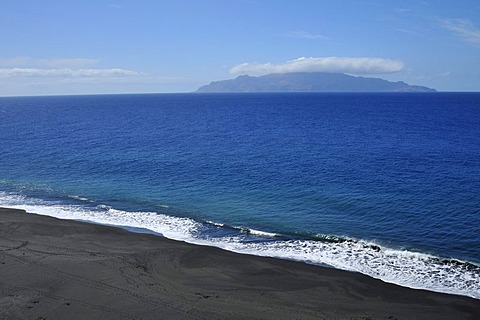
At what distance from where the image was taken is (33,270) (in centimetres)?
2991

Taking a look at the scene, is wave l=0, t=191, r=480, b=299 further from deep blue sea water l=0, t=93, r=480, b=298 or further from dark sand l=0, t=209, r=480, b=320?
dark sand l=0, t=209, r=480, b=320

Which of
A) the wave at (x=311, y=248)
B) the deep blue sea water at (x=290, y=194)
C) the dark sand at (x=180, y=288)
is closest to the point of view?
the dark sand at (x=180, y=288)

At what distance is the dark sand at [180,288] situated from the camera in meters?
24.4

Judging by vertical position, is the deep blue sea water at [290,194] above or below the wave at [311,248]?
above

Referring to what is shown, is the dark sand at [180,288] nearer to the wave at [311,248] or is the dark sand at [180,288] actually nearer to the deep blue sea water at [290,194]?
the wave at [311,248]

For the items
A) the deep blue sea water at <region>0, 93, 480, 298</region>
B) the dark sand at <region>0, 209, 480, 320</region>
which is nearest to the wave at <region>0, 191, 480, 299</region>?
the deep blue sea water at <region>0, 93, 480, 298</region>

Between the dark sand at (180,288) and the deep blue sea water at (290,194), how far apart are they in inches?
110

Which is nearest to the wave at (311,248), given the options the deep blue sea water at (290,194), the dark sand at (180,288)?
the deep blue sea water at (290,194)

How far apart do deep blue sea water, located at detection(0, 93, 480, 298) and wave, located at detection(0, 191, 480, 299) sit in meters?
0.13

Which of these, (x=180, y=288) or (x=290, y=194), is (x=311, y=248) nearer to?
(x=180, y=288)

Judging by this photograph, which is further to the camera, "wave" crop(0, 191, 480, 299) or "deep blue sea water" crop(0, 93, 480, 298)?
"deep blue sea water" crop(0, 93, 480, 298)

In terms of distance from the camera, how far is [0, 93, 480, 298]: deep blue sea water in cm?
3478

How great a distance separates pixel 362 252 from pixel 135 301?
61.0ft

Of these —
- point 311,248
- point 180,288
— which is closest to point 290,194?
point 311,248
